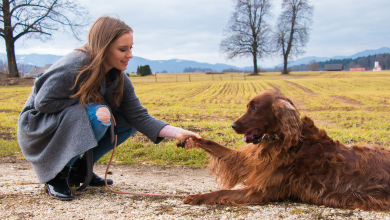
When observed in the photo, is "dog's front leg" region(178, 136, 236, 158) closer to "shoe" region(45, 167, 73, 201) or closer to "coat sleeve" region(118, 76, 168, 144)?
"coat sleeve" region(118, 76, 168, 144)

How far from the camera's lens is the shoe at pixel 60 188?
290cm

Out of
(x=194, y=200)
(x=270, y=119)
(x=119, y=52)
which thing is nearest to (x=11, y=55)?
(x=119, y=52)

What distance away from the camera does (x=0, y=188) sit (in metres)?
3.16

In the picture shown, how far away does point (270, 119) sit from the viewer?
3.10 metres

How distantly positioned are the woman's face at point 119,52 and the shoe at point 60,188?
1331mm

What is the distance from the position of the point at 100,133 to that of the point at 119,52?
0.94m

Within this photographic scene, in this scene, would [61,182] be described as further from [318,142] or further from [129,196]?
[318,142]

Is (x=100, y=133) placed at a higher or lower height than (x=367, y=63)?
lower

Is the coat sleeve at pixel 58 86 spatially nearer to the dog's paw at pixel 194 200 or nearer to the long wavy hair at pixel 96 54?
the long wavy hair at pixel 96 54

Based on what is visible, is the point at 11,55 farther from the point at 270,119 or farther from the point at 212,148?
the point at 270,119

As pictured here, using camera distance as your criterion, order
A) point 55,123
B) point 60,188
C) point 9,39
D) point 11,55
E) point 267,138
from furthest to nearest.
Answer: point 9,39 < point 11,55 < point 267,138 < point 60,188 < point 55,123

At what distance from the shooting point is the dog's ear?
287 cm

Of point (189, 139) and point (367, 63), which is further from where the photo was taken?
point (367, 63)

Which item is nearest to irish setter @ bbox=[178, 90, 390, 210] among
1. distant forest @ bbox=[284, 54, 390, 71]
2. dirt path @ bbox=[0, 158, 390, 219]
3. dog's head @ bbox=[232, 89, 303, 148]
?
dog's head @ bbox=[232, 89, 303, 148]
